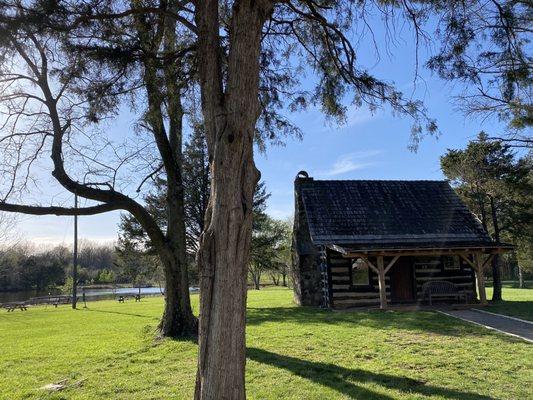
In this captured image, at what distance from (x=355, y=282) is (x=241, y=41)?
14.7m

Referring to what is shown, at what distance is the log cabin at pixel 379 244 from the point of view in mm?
17078

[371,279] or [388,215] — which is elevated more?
[388,215]

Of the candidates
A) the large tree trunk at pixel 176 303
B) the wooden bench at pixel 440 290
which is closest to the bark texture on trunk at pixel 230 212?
the large tree trunk at pixel 176 303

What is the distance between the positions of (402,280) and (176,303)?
10653 millimetres

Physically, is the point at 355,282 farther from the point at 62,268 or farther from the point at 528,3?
the point at 62,268

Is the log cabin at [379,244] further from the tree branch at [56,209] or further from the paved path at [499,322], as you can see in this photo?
the tree branch at [56,209]

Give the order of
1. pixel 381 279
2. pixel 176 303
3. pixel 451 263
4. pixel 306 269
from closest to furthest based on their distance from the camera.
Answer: pixel 176 303, pixel 381 279, pixel 451 263, pixel 306 269

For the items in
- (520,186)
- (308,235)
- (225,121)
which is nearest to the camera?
(225,121)

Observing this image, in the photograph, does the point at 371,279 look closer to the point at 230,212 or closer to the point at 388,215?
the point at 388,215

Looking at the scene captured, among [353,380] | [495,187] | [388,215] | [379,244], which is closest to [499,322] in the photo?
[379,244]

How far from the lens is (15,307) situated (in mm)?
30422

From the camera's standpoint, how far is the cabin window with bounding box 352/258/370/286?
57.8ft

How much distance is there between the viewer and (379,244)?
56.5ft

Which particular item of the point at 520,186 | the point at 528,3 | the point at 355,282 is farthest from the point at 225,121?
the point at 520,186
